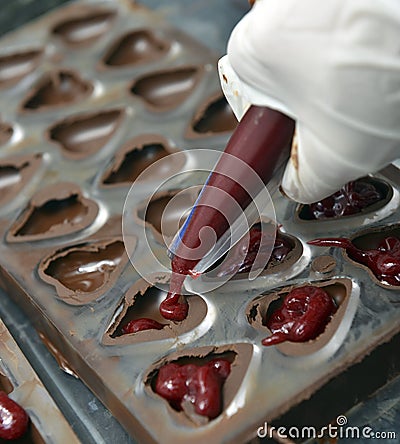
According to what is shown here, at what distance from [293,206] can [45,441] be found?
0.85 metres

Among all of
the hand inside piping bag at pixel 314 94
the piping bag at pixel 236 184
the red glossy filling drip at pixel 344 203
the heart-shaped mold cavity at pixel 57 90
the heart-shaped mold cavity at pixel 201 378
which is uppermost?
the hand inside piping bag at pixel 314 94

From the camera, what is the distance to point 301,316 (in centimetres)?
163

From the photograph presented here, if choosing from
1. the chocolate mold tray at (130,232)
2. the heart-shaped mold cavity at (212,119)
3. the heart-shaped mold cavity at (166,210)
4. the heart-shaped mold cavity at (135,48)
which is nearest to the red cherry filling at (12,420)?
the chocolate mold tray at (130,232)

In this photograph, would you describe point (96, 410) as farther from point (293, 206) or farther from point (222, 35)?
point (222, 35)

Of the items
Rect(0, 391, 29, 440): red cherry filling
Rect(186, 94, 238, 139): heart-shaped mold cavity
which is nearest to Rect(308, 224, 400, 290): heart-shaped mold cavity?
Rect(186, 94, 238, 139): heart-shaped mold cavity

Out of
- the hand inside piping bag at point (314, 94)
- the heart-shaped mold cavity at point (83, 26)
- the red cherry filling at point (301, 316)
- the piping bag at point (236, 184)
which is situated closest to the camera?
the hand inside piping bag at point (314, 94)

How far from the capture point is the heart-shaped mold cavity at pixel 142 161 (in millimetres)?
2210

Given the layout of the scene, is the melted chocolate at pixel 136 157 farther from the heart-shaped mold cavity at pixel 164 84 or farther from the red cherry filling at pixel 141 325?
the red cherry filling at pixel 141 325

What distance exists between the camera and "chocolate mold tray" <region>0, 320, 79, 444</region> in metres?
1.61

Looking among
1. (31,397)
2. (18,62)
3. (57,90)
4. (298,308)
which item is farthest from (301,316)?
(18,62)

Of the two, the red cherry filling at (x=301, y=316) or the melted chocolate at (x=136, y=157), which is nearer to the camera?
the red cherry filling at (x=301, y=316)

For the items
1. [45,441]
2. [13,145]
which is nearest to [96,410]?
[45,441]

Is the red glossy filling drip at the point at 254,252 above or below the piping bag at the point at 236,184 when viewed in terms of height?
below

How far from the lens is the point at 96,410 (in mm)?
1800
